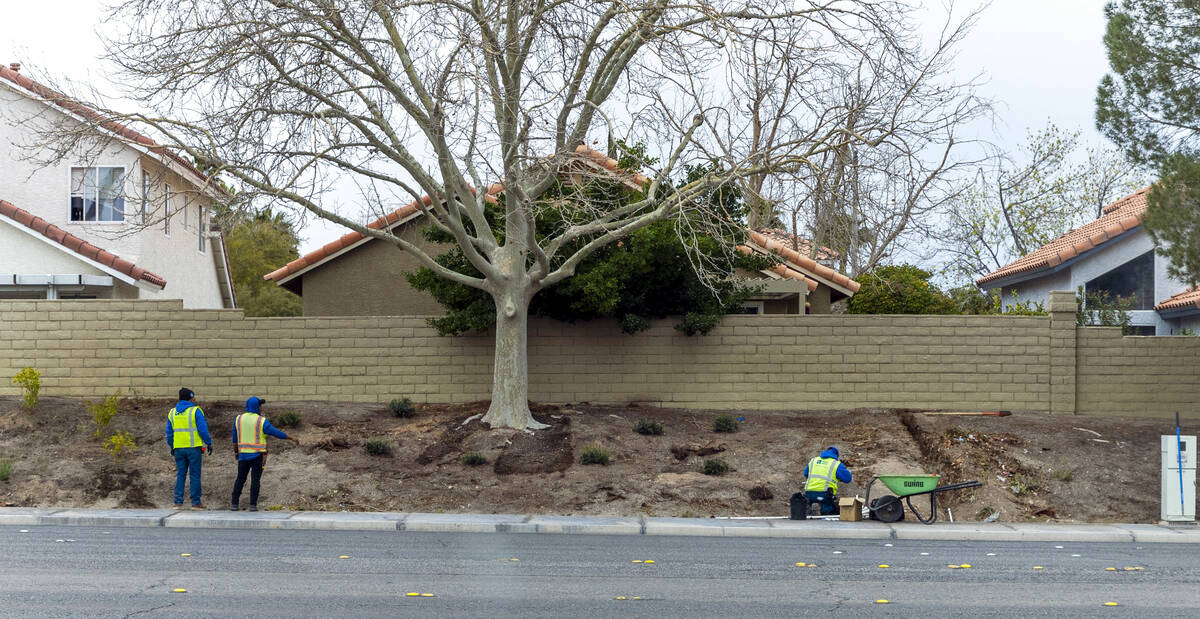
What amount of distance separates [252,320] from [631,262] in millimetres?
7374

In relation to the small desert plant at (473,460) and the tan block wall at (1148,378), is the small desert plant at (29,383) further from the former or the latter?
the tan block wall at (1148,378)

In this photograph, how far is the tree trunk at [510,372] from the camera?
64.0 feet

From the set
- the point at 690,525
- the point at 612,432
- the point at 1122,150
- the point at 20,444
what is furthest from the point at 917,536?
the point at 20,444

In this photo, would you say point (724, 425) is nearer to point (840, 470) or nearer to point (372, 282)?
point (840, 470)

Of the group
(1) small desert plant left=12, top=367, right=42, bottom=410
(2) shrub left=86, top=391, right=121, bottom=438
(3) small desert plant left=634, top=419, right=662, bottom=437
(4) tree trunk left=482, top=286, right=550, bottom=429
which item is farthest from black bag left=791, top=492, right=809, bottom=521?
(1) small desert plant left=12, top=367, right=42, bottom=410

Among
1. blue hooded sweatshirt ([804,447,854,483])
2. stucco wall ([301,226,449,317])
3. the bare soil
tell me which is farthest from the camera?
stucco wall ([301,226,449,317])

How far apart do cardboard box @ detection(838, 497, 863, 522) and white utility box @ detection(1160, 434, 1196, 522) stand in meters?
4.40

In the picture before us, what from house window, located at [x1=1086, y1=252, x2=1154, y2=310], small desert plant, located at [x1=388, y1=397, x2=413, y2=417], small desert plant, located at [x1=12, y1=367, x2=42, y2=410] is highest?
house window, located at [x1=1086, y1=252, x2=1154, y2=310]

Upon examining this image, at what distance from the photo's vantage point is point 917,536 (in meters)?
15.0

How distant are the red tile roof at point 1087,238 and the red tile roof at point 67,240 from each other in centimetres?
2446

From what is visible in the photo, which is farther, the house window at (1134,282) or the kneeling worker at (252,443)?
the house window at (1134,282)

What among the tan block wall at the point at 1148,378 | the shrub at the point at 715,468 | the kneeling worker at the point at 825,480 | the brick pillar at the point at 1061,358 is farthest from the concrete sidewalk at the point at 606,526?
the tan block wall at the point at 1148,378

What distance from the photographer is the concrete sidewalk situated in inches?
591

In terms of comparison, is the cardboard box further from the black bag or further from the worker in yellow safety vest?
the worker in yellow safety vest
